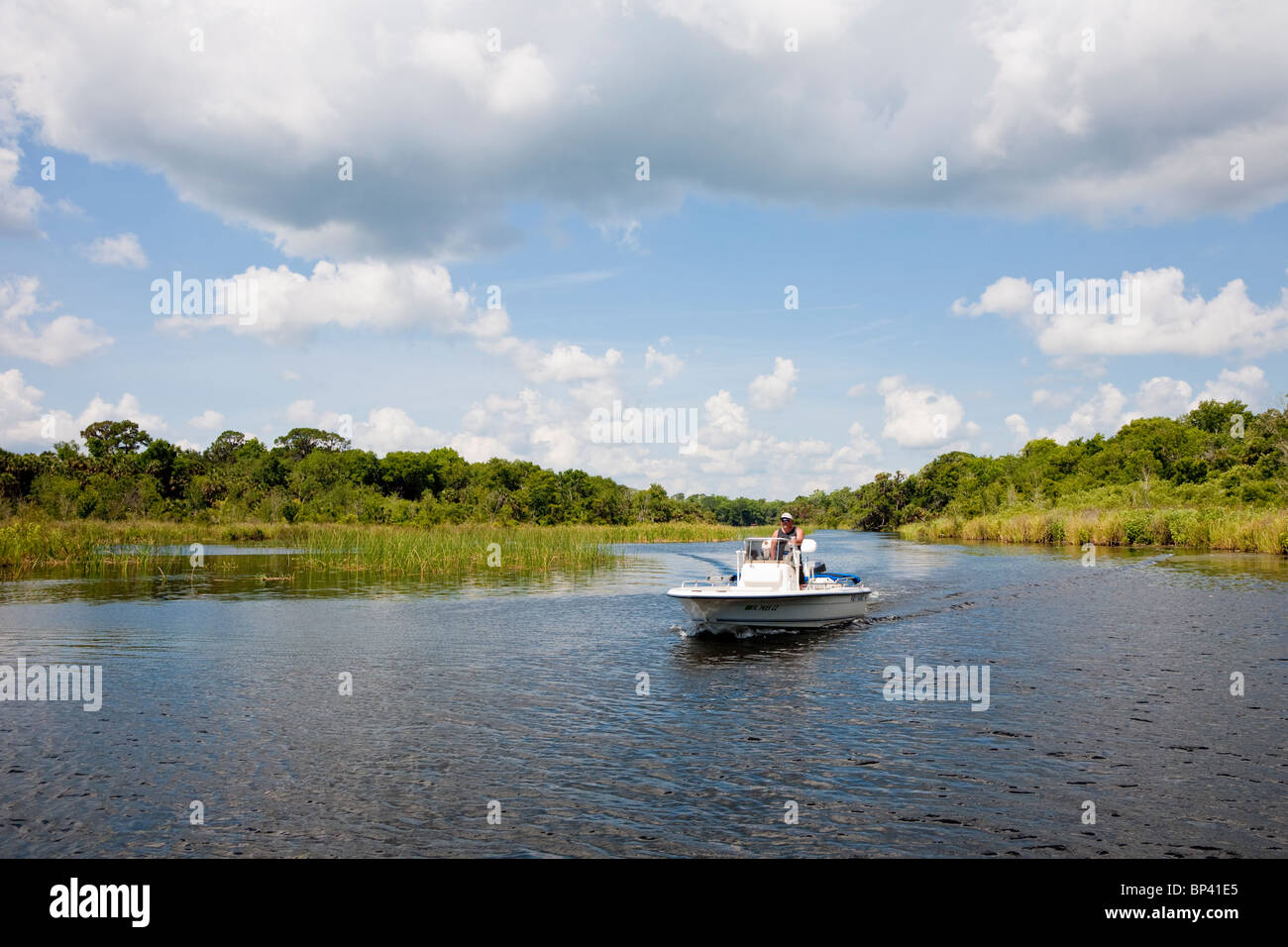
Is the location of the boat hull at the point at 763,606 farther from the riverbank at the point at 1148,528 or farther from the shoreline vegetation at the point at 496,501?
the riverbank at the point at 1148,528

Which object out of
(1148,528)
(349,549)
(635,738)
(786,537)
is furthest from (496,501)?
(635,738)

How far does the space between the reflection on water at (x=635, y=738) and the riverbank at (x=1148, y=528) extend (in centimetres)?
2938

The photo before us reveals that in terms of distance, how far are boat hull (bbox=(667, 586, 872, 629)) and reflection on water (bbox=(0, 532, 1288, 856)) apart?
1.84ft

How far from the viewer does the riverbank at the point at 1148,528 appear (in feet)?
164

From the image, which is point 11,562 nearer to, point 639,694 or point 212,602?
point 212,602

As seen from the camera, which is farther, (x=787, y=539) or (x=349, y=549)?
(x=349, y=549)

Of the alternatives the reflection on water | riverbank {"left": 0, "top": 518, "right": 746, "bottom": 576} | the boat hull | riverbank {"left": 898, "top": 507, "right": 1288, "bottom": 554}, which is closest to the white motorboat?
the boat hull

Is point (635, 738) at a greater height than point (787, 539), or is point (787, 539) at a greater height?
point (787, 539)

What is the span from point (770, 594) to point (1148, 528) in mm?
52756

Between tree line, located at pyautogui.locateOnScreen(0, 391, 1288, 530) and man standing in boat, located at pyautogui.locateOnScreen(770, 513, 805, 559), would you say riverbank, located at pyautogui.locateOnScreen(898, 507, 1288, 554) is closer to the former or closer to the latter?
tree line, located at pyautogui.locateOnScreen(0, 391, 1288, 530)

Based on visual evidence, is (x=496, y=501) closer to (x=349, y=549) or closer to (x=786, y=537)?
(x=349, y=549)

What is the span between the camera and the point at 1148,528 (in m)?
61.8

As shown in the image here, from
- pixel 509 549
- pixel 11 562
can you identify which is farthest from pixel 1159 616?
pixel 11 562
